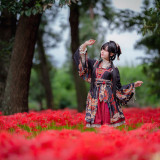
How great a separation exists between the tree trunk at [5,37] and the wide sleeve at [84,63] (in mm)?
3793

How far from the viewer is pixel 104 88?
14.3 ft

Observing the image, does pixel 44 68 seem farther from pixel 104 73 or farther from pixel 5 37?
pixel 104 73

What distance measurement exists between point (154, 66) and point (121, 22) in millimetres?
2677

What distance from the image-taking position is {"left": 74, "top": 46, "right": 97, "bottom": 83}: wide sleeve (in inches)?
175

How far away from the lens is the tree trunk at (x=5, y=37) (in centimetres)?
762

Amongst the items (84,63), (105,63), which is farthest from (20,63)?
(105,63)

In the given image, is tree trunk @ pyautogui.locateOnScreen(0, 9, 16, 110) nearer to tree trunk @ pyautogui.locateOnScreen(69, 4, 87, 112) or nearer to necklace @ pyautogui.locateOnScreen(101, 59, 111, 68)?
tree trunk @ pyautogui.locateOnScreen(69, 4, 87, 112)

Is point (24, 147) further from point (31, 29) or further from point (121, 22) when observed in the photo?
point (121, 22)

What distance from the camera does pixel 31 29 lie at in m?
6.31

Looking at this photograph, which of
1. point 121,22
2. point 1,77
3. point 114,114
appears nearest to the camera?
point 114,114

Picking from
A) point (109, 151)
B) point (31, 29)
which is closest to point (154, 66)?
point (31, 29)

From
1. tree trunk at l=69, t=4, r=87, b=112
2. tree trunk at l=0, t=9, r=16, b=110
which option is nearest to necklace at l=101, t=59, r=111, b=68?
tree trunk at l=69, t=4, r=87, b=112

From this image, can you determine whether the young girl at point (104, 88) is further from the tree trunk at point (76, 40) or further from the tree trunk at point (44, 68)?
the tree trunk at point (44, 68)

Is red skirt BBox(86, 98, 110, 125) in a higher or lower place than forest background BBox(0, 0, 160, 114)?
lower
